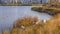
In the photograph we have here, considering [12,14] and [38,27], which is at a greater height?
[12,14]

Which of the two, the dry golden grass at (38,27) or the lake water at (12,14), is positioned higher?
the lake water at (12,14)

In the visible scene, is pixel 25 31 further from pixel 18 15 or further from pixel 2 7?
pixel 2 7

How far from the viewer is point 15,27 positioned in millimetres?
1882

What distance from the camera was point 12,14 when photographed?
1846 millimetres

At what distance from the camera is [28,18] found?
194 centimetres

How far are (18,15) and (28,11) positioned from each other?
0.17 meters

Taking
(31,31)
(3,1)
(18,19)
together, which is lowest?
(31,31)

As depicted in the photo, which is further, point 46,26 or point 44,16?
point 46,26

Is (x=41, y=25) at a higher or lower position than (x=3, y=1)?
lower

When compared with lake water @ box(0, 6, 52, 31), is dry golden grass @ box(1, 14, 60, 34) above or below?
below

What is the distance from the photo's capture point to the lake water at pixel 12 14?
6.00 feet

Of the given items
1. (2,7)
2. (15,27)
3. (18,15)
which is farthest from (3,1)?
(15,27)

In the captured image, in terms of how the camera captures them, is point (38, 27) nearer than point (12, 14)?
No

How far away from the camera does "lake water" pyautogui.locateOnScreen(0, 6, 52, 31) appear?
1.83 meters
